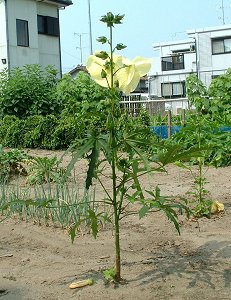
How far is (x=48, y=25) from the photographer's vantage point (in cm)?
2388

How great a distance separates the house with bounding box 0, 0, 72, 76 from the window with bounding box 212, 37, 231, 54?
536 inches

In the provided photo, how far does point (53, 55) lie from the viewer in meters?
24.1

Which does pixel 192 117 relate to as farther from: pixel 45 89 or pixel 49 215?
pixel 45 89

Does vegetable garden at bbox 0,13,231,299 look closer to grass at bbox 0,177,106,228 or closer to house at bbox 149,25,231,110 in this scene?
grass at bbox 0,177,106,228

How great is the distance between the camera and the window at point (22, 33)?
22.1 meters

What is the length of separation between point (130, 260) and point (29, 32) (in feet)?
67.6

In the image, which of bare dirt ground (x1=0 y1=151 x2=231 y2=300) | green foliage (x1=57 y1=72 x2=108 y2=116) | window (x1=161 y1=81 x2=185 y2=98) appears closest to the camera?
bare dirt ground (x1=0 y1=151 x2=231 y2=300)

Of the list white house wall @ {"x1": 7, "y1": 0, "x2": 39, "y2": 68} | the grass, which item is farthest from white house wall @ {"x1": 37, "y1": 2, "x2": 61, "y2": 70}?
the grass

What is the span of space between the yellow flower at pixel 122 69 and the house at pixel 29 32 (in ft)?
64.8

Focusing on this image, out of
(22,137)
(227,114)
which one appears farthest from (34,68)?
(227,114)

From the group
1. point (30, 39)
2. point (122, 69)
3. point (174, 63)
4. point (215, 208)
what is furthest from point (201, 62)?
point (122, 69)

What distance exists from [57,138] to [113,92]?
29.7ft

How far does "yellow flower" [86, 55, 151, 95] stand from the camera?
2.53 meters

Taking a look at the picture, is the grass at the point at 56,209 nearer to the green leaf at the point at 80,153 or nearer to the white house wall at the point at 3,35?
the green leaf at the point at 80,153
